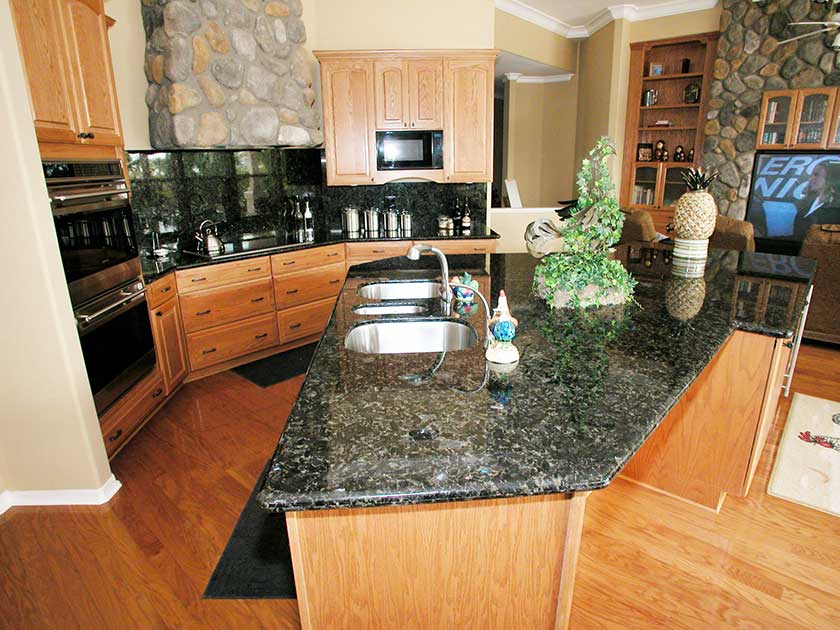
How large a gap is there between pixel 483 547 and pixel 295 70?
13.4 feet

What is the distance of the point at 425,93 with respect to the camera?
446cm

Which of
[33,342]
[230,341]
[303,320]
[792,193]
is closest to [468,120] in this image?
[303,320]

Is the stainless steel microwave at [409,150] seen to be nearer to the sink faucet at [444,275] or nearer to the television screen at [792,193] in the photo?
the sink faucet at [444,275]

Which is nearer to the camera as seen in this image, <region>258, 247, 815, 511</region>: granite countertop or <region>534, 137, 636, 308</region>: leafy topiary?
<region>258, 247, 815, 511</region>: granite countertop

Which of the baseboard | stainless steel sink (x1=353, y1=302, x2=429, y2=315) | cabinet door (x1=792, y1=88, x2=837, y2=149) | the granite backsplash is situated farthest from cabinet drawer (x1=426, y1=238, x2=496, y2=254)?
cabinet door (x1=792, y1=88, x2=837, y2=149)

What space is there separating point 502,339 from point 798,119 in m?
6.13

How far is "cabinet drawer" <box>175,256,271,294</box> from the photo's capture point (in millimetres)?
3496

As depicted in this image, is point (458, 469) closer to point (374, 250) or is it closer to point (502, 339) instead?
point (502, 339)

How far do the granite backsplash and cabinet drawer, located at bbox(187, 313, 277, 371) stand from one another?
0.82 m

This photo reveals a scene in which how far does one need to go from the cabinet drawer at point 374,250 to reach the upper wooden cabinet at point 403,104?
0.59 meters

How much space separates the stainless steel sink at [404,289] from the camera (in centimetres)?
263

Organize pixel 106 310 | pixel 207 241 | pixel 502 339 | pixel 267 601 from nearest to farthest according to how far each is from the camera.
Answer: pixel 502 339, pixel 267 601, pixel 106 310, pixel 207 241

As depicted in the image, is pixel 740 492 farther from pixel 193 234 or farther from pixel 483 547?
pixel 193 234

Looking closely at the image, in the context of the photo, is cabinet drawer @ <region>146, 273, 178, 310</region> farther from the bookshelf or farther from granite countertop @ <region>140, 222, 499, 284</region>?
the bookshelf
